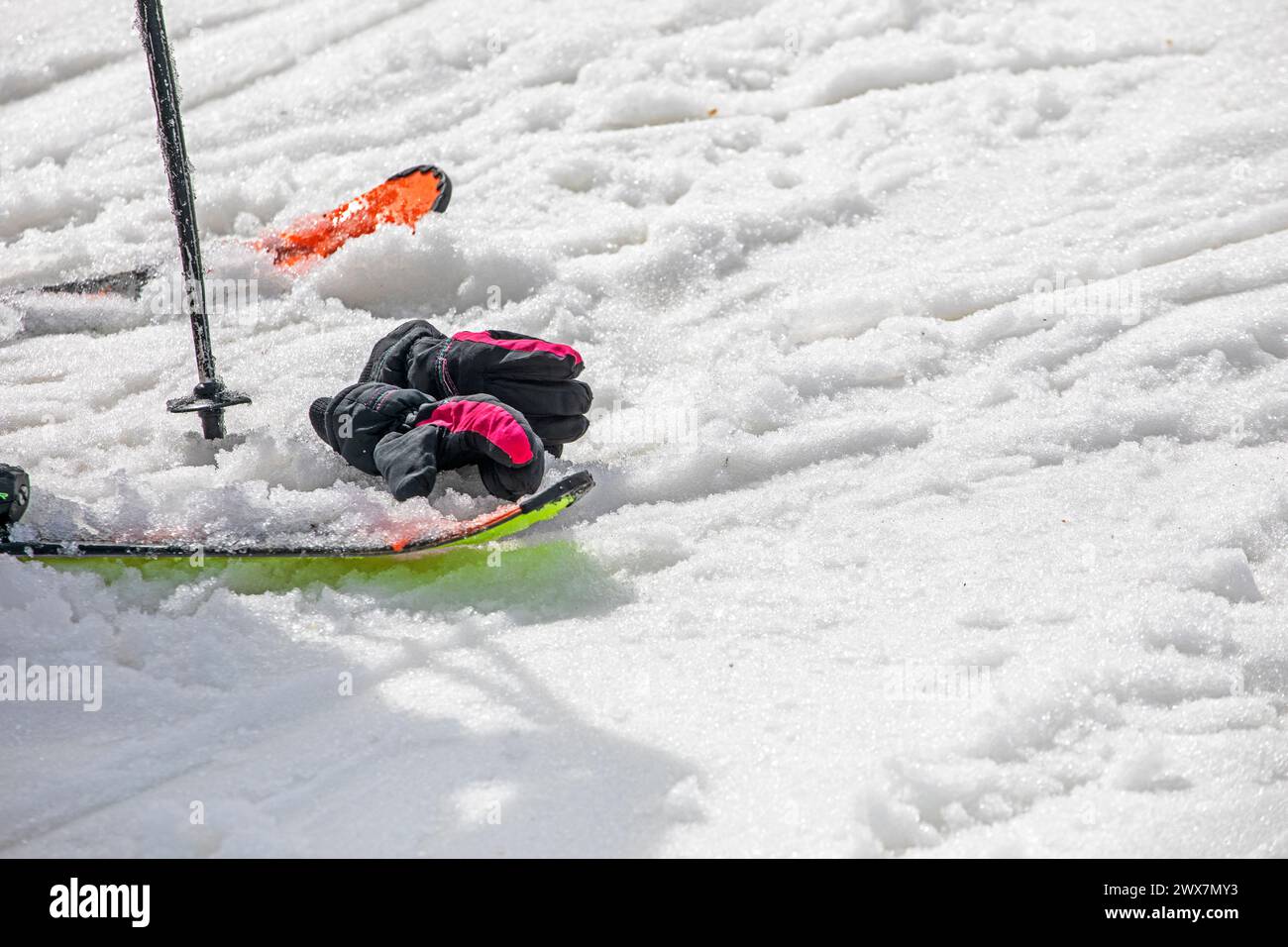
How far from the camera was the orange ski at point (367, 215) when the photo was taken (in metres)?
4.86

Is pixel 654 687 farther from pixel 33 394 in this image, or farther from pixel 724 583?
pixel 33 394

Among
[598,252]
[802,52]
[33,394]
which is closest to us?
[33,394]

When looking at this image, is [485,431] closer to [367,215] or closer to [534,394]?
[534,394]

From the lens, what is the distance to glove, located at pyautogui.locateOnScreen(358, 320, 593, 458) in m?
3.49

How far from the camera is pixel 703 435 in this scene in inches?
Answer: 152

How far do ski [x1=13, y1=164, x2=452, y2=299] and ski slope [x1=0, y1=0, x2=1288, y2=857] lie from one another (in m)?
0.15

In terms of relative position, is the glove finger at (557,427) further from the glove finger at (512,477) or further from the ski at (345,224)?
the ski at (345,224)

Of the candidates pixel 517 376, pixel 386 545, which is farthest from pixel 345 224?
pixel 386 545

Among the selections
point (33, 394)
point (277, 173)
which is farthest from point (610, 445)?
point (277, 173)

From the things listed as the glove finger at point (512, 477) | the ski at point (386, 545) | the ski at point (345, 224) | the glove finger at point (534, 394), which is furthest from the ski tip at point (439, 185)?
the ski at point (386, 545)

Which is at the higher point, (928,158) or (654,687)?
(928,158)

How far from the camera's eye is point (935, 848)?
2361 millimetres

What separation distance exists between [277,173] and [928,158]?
3300 mm

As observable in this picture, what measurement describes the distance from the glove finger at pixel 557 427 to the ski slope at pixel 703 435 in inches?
7.3
